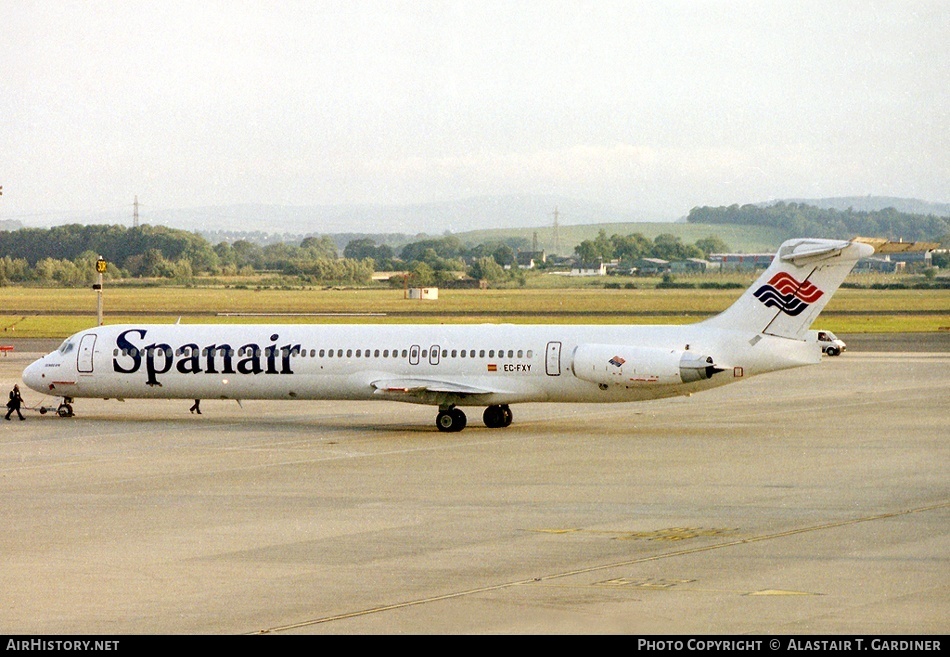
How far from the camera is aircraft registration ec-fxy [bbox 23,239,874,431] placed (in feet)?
118

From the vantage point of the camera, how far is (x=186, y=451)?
111ft

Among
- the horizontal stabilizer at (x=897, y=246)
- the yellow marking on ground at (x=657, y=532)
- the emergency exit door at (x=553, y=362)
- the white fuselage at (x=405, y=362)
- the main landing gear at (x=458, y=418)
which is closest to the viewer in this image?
the yellow marking on ground at (x=657, y=532)

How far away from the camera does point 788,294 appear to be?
36.1 meters

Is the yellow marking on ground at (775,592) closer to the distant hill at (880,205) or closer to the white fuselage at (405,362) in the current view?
the white fuselage at (405,362)

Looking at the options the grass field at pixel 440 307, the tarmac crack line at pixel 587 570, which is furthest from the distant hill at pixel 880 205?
the tarmac crack line at pixel 587 570

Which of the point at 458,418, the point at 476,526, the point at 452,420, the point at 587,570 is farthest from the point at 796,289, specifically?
the point at 587,570

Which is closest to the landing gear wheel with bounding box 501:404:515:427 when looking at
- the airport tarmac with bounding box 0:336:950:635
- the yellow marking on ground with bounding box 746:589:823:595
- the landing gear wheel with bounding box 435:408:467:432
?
the airport tarmac with bounding box 0:336:950:635

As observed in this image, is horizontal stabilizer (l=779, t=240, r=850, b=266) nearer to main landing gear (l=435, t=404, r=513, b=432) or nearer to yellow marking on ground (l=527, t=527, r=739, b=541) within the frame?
main landing gear (l=435, t=404, r=513, b=432)

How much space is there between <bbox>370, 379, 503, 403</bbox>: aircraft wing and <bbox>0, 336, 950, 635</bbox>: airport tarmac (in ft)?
3.75

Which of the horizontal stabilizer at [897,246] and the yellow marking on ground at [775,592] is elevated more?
the horizontal stabilizer at [897,246]

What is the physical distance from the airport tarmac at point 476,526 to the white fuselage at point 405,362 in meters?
1.23

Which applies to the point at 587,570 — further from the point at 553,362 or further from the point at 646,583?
the point at 553,362

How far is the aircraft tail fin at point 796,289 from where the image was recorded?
35938 millimetres
